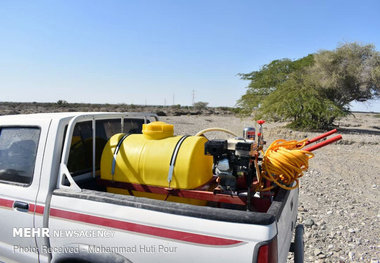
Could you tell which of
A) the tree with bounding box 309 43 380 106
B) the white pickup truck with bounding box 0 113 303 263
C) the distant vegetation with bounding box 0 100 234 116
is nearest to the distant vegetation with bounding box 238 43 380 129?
the tree with bounding box 309 43 380 106

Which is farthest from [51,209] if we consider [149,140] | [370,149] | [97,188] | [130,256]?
[370,149]

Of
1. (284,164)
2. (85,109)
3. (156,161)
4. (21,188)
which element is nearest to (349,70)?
(284,164)

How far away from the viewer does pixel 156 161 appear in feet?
7.95

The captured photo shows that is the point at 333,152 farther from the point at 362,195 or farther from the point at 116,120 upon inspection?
the point at 116,120

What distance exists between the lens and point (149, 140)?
103 inches

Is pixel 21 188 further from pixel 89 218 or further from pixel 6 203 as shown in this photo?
pixel 89 218

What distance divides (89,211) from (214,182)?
48.3 inches

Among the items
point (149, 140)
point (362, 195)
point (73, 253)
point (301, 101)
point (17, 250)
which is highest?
point (301, 101)
